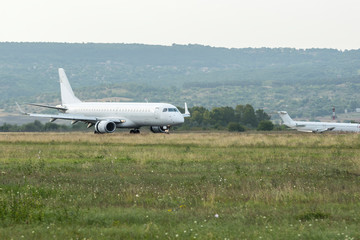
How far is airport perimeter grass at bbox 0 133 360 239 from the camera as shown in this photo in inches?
667

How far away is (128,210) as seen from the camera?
19.7 meters

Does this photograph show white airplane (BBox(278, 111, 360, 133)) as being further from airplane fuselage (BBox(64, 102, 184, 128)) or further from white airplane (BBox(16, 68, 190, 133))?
airplane fuselage (BBox(64, 102, 184, 128))

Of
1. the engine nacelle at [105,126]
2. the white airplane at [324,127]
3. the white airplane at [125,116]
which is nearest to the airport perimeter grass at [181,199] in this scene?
the white airplane at [125,116]

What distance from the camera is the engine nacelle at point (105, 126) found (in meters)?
79.1

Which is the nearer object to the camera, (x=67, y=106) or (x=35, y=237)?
(x=35, y=237)

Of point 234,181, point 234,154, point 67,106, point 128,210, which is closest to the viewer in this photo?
point 128,210

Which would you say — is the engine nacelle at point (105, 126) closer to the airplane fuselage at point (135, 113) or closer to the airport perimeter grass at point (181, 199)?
the airplane fuselage at point (135, 113)

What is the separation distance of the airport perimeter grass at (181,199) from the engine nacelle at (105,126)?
41.6 m

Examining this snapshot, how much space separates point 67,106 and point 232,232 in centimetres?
7619

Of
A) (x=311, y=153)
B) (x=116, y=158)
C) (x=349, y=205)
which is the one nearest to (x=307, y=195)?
(x=349, y=205)

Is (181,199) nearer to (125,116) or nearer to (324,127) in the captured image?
(125,116)

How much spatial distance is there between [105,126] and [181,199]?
58107mm

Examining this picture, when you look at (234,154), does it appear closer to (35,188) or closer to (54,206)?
(35,188)

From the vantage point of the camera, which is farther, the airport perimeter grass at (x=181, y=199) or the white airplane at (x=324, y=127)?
the white airplane at (x=324, y=127)
